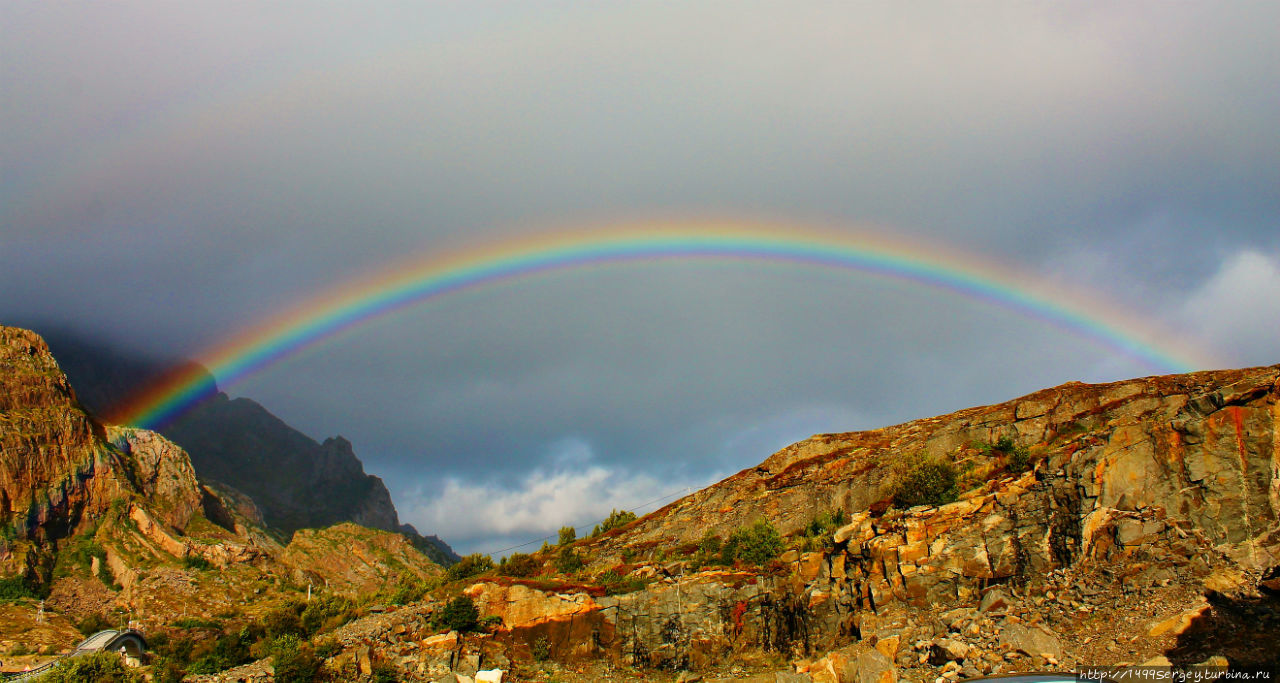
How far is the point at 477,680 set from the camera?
3375 centimetres

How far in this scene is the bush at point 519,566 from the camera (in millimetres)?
54384

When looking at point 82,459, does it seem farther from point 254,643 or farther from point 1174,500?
point 1174,500

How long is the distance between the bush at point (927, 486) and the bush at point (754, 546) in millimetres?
8707

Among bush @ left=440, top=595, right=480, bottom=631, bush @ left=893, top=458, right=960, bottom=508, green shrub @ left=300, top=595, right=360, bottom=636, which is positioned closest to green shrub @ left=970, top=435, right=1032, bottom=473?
bush @ left=893, top=458, right=960, bottom=508

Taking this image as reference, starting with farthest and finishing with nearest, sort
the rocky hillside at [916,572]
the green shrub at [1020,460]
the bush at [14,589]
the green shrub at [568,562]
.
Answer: the bush at [14,589] → the green shrub at [568,562] → the green shrub at [1020,460] → the rocky hillside at [916,572]

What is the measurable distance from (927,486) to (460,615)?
27239mm

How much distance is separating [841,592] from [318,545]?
381 feet

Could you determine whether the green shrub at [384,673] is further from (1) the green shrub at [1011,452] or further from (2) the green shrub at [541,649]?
(1) the green shrub at [1011,452]

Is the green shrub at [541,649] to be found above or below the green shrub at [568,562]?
below

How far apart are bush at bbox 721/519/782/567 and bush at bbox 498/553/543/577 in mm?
18577

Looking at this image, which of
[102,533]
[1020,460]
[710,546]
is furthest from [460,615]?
[102,533]

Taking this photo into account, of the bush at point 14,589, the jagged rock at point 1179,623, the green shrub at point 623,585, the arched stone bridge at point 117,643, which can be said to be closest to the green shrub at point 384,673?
the green shrub at point 623,585

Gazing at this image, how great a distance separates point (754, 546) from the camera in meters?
42.8

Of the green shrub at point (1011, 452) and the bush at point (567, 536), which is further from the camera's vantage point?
the bush at point (567, 536)
